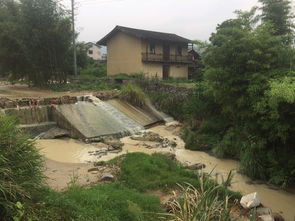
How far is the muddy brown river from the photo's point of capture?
8.67 meters

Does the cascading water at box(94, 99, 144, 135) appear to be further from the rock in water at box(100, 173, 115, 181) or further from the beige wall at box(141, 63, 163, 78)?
the beige wall at box(141, 63, 163, 78)

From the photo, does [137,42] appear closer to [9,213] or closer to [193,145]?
[193,145]

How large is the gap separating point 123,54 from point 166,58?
14.1 ft

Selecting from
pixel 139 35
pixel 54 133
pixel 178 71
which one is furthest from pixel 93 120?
pixel 178 71

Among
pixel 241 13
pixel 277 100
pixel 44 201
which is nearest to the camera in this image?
pixel 44 201

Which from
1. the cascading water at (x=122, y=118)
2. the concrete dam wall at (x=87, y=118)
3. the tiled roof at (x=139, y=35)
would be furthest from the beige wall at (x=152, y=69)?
the cascading water at (x=122, y=118)

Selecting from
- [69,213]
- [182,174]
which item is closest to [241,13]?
[182,174]

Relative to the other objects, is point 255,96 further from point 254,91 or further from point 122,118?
point 122,118

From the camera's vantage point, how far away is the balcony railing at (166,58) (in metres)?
27.5

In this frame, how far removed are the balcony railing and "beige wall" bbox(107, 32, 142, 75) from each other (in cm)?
74

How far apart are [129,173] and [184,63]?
2382 centimetres

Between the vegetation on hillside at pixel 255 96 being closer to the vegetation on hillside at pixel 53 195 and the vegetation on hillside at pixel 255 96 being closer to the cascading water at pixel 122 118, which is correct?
the vegetation on hillside at pixel 53 195

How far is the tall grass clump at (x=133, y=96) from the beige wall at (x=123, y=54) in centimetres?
922

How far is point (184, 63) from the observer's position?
103 feet
